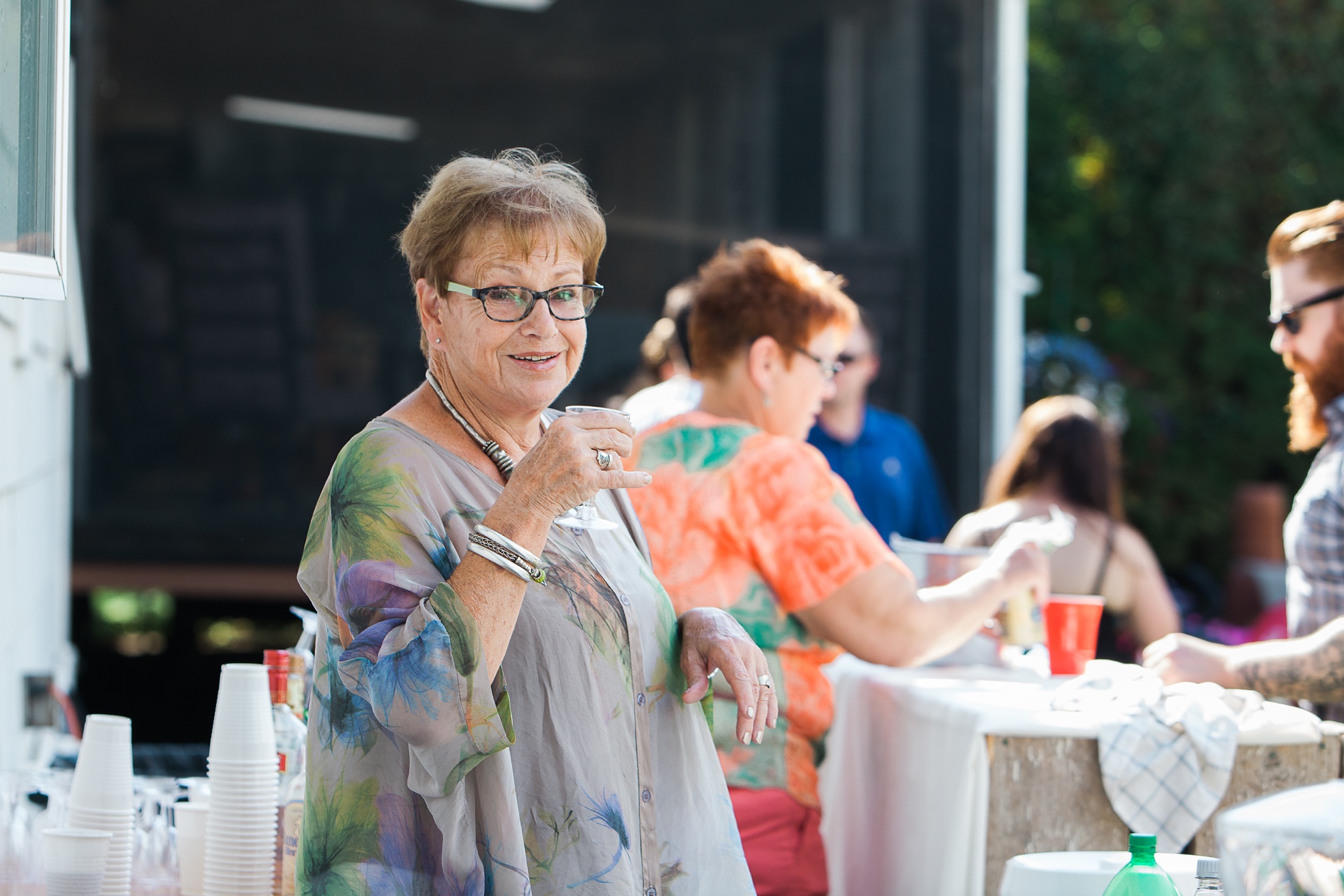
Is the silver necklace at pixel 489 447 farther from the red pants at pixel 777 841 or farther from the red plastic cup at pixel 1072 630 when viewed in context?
the red plastic cup at pixel 1072 630

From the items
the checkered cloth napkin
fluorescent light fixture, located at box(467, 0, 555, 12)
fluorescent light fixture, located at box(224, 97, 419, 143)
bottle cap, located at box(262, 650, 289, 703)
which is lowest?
the checkered cloth napkin

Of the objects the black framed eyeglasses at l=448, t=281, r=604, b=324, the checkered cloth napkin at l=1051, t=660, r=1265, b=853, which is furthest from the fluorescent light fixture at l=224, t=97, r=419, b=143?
the checkered cloth napkin at l=1051, t=660, r=1265, b=853

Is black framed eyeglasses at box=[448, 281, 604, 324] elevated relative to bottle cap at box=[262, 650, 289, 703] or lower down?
elevated

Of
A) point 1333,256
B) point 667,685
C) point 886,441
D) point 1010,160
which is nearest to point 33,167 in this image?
point 667,685

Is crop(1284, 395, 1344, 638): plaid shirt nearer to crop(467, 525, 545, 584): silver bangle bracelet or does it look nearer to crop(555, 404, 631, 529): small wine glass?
crop(555, 404, 631, 529): small wine glass

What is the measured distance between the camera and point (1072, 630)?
2.81 meters

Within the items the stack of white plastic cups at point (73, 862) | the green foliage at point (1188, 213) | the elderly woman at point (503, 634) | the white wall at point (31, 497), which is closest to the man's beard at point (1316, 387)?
the elderly woman at point (503, 634)

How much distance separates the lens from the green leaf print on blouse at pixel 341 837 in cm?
154

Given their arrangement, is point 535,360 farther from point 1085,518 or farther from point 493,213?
point 1085,518

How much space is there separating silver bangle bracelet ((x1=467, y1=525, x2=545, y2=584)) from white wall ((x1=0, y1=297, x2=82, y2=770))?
1872 millimetres

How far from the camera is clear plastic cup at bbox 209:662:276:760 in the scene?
6.80 ft

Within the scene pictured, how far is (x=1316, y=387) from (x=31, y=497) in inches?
135

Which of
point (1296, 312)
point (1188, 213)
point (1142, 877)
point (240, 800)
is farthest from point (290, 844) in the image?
point (1188, 213)

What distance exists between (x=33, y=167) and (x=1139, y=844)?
5.69 ft
